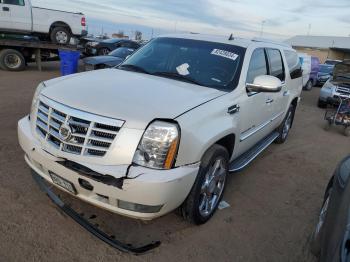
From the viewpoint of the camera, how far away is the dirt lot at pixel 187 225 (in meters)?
A: 2.89

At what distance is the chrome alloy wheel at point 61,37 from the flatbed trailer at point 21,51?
1.04 m

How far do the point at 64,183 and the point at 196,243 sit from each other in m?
1.35

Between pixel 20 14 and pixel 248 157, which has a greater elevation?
pixel 20 14

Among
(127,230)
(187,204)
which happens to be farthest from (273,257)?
(127,230)

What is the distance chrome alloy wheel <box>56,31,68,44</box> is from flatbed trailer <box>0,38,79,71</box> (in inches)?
40.8

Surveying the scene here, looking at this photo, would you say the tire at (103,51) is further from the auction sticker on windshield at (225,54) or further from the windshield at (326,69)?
the auction sticker on windshield at (225,54)

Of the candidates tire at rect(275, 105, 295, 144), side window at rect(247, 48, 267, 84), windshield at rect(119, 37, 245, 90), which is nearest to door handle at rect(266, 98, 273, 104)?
side window at rect(247, 48, 267, 84)

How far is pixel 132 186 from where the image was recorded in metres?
2.53

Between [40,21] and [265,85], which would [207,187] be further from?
[40,21]

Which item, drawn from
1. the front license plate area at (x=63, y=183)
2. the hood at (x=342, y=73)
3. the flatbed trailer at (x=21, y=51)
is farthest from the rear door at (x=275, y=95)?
the flatbed trailer at (x=21, y=51)

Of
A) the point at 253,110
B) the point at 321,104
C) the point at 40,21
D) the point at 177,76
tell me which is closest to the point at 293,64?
the point at 253,110

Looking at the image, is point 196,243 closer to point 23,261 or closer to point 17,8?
point 23,261

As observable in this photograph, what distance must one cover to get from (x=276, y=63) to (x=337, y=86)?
7.19 metres

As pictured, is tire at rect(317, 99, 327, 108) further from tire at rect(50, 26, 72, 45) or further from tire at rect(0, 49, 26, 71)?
tire at rect(0, 49, 26, 71)
